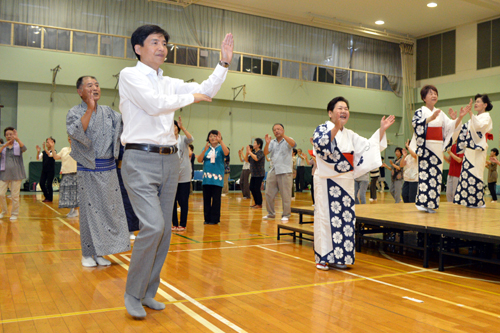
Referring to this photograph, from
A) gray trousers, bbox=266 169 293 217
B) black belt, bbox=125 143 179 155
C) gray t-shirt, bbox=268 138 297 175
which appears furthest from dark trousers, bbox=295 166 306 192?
black belt, bbox=125 143 179 155

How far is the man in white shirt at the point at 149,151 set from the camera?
8.48 feet

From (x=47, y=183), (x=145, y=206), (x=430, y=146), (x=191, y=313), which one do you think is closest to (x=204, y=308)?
(x=191, y=313)

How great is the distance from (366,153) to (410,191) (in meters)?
4.55

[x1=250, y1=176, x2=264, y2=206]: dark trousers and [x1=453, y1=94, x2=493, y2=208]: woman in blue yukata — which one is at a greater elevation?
[x1=453, y1=94, x2=493, y2=208]: woman in blue yukata

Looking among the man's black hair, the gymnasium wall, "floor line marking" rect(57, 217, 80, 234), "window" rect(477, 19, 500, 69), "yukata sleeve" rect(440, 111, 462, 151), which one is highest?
"window" rect(477, 19, 500, 69)

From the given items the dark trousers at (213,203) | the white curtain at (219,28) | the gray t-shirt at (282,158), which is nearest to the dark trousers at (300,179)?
the white curtain at (219,28)

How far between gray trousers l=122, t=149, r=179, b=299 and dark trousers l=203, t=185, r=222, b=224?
174 inches

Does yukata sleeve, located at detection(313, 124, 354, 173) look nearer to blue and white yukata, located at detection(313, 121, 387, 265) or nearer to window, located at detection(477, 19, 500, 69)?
Answer: blue and white yukata, located at detection(313, 121, 387, 265)

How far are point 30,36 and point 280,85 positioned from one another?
8956 mm

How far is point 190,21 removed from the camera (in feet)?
51.6

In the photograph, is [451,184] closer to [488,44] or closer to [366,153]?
[366,153]

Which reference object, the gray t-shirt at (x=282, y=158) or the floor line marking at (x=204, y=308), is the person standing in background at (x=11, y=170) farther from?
the floor line marking at (x=204, y=308)

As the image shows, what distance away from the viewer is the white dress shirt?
8.39 ft

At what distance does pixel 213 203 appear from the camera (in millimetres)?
7227
